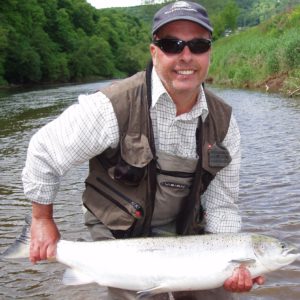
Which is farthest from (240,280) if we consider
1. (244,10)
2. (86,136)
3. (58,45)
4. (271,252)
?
(244,10)

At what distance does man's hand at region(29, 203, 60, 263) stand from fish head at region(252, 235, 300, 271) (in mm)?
1236

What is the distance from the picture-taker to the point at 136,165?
3.05 m

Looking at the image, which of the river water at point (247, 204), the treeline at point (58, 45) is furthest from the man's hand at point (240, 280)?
the treeline at point (58, 45)

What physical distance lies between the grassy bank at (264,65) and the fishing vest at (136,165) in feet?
55.8

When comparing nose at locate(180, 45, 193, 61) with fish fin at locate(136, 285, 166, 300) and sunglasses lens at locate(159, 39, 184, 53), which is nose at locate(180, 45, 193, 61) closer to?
sunglasses lens at locate(159, 39, 184, 53)

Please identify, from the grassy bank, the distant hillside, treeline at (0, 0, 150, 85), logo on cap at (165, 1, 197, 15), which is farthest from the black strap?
Answer: the distant hillside

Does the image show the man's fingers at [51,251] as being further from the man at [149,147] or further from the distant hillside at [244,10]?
the distant hillside at [244,10]

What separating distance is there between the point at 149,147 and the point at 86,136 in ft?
1.28

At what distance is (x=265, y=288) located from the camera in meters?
4.00

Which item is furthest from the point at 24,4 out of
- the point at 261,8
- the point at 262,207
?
the point at 261,8

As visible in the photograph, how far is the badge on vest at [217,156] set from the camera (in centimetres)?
320

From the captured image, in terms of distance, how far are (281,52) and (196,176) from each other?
70.5 feet

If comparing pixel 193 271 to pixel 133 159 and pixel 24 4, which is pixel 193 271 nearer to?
pixel 133 159

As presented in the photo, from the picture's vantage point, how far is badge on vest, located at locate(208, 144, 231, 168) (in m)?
3.20
